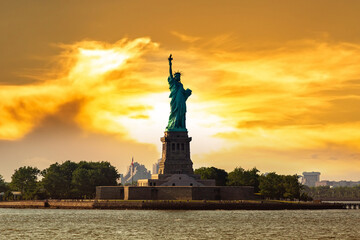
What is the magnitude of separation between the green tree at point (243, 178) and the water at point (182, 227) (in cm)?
6075

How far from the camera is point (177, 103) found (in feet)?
519

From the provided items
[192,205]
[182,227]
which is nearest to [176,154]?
[192,205]

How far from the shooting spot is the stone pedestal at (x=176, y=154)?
15475 centimetres

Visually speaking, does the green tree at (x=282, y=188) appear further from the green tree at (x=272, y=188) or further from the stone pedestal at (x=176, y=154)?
the stone pedestal at (x=176, y=154)

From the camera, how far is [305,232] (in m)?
94.2

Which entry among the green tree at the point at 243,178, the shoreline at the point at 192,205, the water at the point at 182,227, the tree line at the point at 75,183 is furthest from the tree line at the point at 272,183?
the water at the point at 182,227

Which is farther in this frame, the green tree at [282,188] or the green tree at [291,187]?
the green tree at [282,188]

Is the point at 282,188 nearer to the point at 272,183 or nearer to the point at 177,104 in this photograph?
the point at 272,183

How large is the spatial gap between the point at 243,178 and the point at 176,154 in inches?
1539

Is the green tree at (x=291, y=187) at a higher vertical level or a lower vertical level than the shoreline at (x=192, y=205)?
higher

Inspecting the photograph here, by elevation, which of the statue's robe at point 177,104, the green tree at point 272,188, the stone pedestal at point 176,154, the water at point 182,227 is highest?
the statue's robe at point 177,104

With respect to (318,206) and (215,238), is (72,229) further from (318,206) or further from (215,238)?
(318,206)

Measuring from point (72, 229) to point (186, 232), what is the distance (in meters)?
17.5

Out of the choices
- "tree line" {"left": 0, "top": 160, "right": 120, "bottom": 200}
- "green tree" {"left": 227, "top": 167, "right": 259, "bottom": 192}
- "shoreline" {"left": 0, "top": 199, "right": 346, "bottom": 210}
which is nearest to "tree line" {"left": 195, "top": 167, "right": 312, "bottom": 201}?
"green tree" {"left": 227, "top": 167, "right": 259, "bottom": 192}
